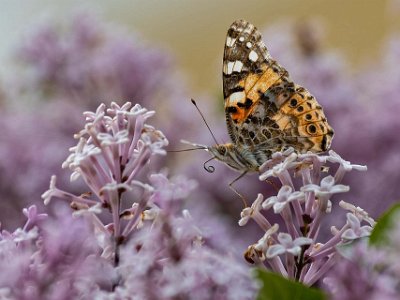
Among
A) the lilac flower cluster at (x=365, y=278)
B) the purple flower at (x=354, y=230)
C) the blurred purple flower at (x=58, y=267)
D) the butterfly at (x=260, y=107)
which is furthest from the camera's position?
the butterfly at (x=260, y=107)

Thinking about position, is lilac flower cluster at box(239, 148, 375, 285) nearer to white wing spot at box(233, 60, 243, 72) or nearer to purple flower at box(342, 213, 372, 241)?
purple flower at box(342, 213, 372, 241)

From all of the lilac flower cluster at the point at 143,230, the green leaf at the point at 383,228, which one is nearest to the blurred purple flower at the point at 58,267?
the lilac flower cluster at the point at 143,230

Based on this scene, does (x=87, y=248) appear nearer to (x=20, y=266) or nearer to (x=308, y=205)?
(x=20, y=266)

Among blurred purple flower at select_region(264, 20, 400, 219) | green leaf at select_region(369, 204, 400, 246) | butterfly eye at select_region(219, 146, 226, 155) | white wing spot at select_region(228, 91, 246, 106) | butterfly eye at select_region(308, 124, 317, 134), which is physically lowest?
blurred purple flower at select_region(264, 20, 400, 219)

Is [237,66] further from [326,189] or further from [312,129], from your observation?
[326,189]

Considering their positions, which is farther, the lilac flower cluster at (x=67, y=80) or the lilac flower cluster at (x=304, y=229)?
the lilac flower cluster at (x=67, y=80)

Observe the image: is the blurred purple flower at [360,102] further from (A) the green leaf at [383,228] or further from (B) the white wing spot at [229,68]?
(A) the green leaf at [383,228]

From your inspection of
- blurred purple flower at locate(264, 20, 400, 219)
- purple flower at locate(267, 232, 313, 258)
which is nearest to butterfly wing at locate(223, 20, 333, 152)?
purple flower at locate(267, 232, 313, 258)

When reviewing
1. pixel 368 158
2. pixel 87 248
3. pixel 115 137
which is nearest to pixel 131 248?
pixel 87 248
